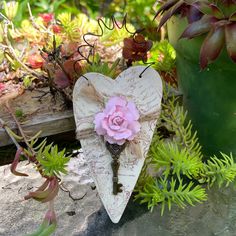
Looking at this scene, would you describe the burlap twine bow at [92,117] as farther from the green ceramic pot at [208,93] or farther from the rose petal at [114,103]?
the green ceramic pot at [208,93]

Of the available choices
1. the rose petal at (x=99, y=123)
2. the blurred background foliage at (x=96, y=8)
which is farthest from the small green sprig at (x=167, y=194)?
the blurred background foliage at (x=96, y=8)

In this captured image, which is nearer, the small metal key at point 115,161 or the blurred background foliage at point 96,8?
the small metal key at point 115,161

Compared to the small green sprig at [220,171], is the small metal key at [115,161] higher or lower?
higher

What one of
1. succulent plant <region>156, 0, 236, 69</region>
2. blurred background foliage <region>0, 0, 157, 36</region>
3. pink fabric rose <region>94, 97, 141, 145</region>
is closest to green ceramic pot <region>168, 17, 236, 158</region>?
succulent plant <region>156, 0, 236, 69</region>

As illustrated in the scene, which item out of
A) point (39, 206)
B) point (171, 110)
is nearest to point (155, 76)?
point (171, 110)

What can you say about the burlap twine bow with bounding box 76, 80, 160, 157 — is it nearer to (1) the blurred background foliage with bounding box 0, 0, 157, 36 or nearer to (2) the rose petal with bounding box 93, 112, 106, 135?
(2) the rose petal with bounding box 93, 112, 106, 135

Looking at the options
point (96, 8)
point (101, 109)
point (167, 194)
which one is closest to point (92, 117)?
point (101, 109)

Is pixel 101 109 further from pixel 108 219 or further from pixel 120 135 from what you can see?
pixel 108 219
